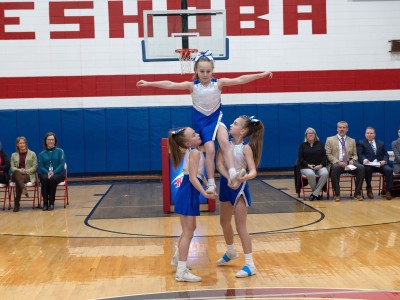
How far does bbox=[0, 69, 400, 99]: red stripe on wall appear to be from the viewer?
49.8 ft

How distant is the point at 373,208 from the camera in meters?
9.98

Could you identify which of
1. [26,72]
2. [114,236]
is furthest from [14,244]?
[26,72]

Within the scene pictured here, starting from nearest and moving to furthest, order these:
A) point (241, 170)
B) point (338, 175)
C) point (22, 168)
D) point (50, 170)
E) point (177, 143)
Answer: point (241, 170)
point (177, 143)
point (50, 170)
point (22, 168)
point (338, 175)

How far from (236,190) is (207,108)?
1093mm

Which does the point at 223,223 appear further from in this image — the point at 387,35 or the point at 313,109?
the point at 387,35

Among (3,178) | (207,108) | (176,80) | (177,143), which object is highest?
(176,80)

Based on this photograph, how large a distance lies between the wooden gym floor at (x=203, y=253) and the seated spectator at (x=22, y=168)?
409mm

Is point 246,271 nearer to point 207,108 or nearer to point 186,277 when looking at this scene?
point 186,277

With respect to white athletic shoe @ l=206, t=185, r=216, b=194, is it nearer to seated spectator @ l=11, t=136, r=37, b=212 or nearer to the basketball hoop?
the basketball hoop

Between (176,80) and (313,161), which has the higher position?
(176,80)

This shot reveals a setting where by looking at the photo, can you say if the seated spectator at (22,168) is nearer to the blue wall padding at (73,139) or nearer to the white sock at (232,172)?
the blue wall padding at (73,139)

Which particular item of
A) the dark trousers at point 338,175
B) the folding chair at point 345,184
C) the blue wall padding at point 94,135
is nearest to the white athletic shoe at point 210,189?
the dark trousers at point 338,175

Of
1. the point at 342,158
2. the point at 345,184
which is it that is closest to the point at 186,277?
the point at 342,158

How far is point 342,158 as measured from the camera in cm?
1132
